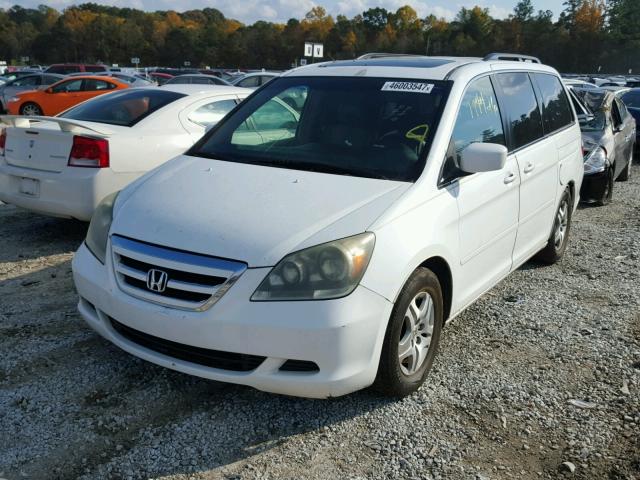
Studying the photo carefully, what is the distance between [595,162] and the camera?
843 cm

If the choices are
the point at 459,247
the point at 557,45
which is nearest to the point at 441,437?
the point at 459,247

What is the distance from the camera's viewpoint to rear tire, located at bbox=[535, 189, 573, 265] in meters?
5.57

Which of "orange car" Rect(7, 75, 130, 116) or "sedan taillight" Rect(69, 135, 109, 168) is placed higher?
"sedan taillight" Rect(69, 135, 109, 168)

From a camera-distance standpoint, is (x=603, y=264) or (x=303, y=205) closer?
(x=303, y=205)

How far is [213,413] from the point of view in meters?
3.19

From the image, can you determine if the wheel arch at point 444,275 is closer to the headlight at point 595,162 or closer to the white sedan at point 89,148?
the white sedan at point 89,148

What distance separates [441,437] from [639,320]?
7.74 feet

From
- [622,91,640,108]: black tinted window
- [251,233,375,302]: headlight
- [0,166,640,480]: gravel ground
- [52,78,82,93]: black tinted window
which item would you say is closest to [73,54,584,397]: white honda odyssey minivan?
[251,233,375,302]: headlight

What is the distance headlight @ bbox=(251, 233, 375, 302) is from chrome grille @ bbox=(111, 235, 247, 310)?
167mm

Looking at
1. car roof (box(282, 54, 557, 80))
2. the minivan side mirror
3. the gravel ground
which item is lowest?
the gravel ground

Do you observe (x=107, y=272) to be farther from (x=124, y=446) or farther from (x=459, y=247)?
(x=459, y=247)

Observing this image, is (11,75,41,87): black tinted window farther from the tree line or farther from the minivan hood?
the tree line

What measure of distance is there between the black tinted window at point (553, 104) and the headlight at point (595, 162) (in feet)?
9.53

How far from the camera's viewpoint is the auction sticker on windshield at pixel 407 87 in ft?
12.8
